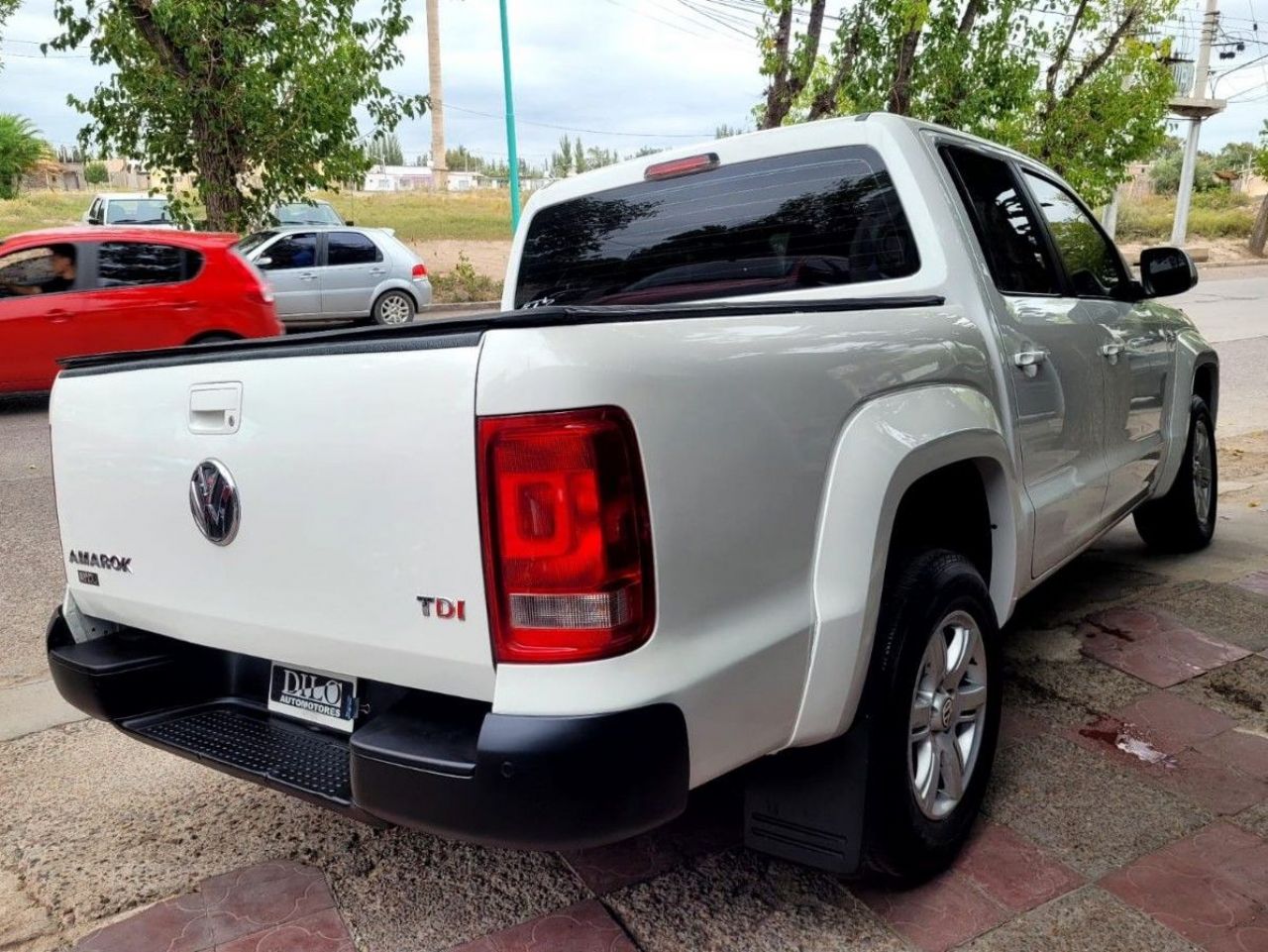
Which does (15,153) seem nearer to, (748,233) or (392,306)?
(392,306)

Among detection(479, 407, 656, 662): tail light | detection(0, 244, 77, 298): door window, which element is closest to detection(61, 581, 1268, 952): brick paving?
detection(479, 407, 656, 662): tail light

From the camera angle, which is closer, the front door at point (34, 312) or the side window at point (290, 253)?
the front door at point (34, 312)

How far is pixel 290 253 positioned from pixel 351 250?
0.93 meters

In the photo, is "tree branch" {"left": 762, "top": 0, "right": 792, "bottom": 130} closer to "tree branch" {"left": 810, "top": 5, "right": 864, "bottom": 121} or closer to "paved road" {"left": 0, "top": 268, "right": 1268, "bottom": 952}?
"tree branch" {"left": 810, "top": 5, "right": 864, "bottom": 121}

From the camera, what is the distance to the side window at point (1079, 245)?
3.91 meters

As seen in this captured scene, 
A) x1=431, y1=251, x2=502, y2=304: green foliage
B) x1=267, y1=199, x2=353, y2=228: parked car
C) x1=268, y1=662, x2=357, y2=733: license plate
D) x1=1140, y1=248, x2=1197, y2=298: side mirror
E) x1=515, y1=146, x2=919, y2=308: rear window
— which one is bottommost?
x1=268, y1=662, x2=357, y2=733: license plate

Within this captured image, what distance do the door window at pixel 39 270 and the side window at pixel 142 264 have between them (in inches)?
10.2

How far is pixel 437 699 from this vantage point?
2.06 m

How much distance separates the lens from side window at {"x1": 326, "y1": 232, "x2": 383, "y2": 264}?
16472 mm

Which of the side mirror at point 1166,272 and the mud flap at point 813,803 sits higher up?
the side mirror at point 1166,272

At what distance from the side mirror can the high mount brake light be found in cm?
195

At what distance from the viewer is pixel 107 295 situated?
10102 millimetres

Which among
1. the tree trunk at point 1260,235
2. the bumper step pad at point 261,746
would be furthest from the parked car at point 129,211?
the tree trunk at point 1260,235

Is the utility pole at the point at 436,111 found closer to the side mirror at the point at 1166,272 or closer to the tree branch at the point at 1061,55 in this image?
the tree branch at the point at 1061,55
